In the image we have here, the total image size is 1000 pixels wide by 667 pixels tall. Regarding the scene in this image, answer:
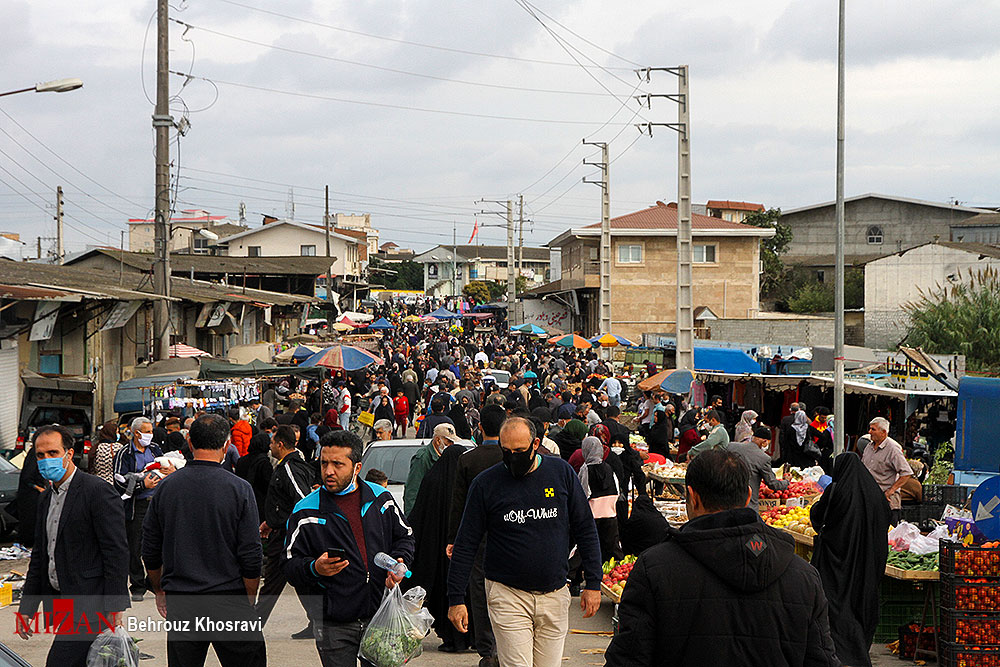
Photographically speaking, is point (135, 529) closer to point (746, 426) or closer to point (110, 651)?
point (110, 651)

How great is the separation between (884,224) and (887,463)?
191ft

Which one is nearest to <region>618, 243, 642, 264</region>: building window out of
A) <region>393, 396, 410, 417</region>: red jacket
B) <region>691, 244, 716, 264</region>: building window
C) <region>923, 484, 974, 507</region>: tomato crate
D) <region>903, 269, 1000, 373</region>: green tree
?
<region>691, 244, 716, 264</region>: building window

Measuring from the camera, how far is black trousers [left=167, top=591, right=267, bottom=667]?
17.3 ft

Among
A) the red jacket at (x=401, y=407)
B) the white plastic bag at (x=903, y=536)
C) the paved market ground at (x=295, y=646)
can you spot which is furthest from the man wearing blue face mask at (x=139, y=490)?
the red jacket at (x=401, y=407)

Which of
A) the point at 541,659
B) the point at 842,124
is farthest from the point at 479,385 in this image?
the point at 541,659

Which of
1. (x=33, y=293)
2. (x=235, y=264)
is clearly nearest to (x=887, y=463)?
(x=33, y=293)

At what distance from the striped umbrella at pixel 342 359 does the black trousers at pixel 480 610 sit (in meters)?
14.1

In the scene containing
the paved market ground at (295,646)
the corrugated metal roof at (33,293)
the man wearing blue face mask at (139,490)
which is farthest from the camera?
the corrugated metal roof at (33,293)

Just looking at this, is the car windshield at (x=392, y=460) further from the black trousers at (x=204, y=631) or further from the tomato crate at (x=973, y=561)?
the tomato crate at (x=973, y=561)

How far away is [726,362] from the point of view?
22.0 metres

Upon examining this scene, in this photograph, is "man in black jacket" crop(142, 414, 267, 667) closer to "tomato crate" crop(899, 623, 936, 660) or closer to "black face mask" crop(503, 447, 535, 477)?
"black face mask" crop(503, 447, 535, 477)

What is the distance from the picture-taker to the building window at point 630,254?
184ft

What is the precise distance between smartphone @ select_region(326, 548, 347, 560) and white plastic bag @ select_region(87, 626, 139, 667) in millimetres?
1273

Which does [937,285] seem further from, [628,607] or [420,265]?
[420,265]
